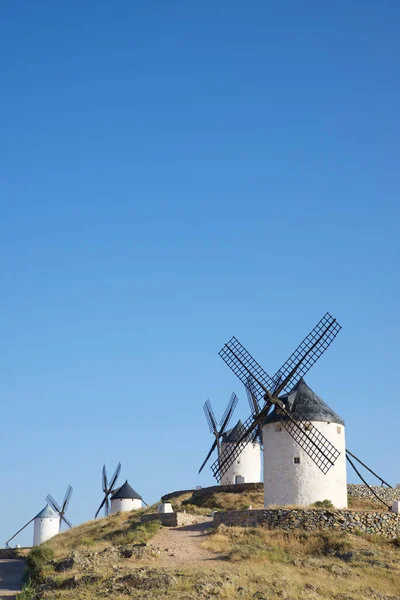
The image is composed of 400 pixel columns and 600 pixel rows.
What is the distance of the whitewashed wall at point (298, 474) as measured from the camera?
32250 millimetres

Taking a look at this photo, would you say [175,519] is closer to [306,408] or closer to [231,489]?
[306,408]

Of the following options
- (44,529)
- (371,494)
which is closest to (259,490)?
(371,494)

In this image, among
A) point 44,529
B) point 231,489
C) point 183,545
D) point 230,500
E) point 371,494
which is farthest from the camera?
point 44,529

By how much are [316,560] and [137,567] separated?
18.4 ft

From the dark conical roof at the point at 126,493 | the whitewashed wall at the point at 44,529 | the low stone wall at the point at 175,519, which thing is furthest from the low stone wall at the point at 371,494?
the whitewashed wall at the point at 44,529

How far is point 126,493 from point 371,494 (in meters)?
21.6

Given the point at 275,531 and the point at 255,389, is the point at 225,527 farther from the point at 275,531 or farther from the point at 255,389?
the point at 255,389

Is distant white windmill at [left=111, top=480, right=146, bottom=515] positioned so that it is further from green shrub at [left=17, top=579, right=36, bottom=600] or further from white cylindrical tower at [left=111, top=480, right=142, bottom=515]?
green shrub at [left=17, top=579, right=36, bottom=600]

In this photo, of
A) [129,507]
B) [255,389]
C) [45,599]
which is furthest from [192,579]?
[129,507]

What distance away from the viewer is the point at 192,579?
73.5 ft

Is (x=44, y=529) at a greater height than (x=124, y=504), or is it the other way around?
(x=124, y=504)

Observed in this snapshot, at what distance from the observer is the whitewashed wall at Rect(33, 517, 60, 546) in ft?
176

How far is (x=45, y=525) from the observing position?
54094 millimetres

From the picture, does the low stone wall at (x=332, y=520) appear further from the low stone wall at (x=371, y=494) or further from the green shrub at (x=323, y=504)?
the low stone wall at (x=371, y=494)
